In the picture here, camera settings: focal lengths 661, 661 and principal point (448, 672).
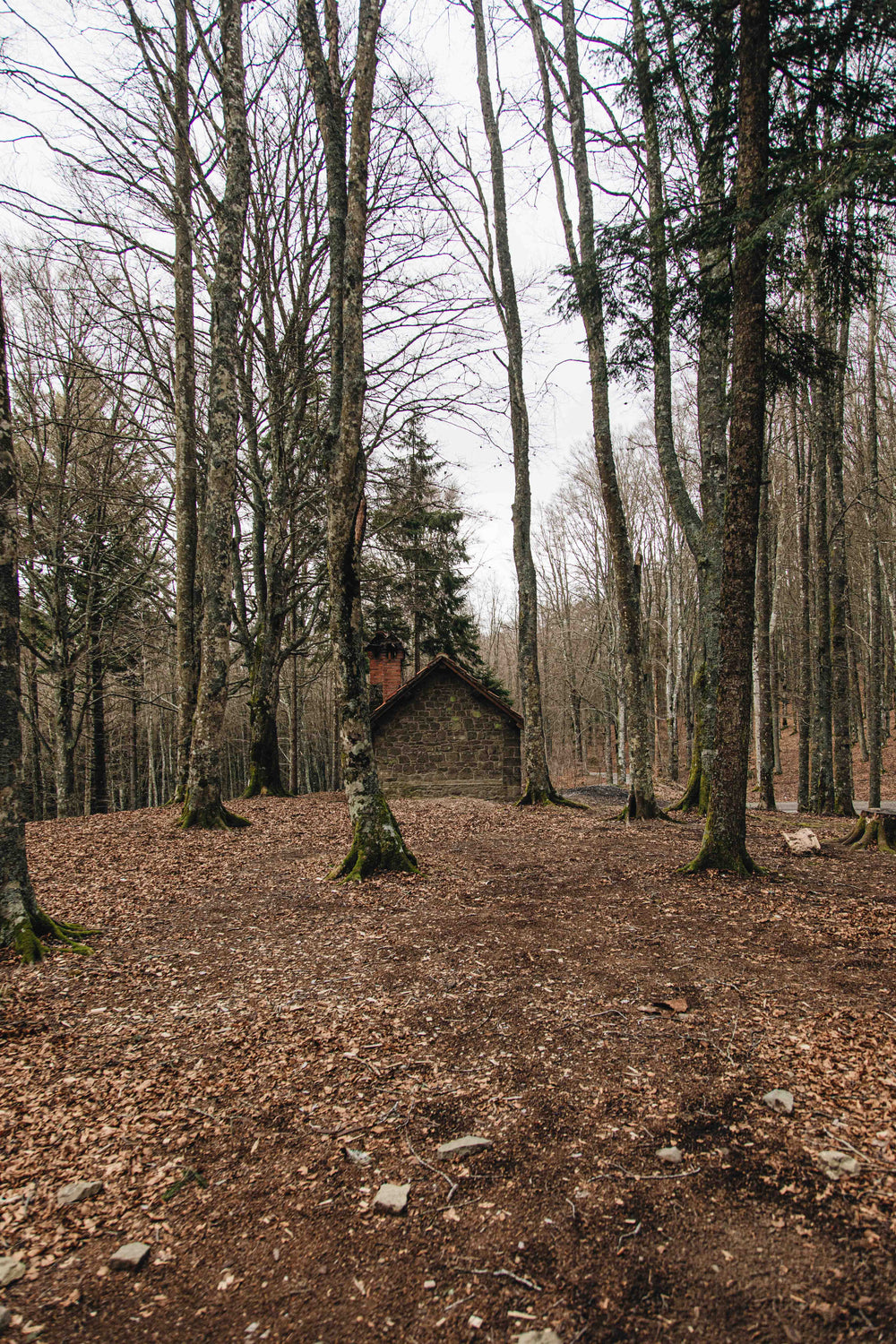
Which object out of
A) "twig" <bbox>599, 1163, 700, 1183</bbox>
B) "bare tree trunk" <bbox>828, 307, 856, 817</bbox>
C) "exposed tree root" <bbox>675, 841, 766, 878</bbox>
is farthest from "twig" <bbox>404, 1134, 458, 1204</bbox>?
"bare tree trunk" <bbox>828, 307, 856, 817</bbox>

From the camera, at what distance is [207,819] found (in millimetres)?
9609

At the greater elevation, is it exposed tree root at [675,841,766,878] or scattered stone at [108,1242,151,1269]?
exposed tree root at [675,841,766,878]

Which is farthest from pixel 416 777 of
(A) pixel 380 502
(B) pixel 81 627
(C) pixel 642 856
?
(C) pixel 642 856

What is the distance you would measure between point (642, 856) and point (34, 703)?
14425 millimetres

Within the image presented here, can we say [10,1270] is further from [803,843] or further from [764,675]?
[764,675]

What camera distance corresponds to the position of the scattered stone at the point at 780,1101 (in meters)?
2.78

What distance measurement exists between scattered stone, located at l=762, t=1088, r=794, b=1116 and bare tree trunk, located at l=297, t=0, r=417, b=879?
4.48m

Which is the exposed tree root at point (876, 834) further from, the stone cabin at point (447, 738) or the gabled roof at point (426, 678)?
the stone cabin at point (447, 738)

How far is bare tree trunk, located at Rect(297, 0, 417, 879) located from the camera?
22.8 feet

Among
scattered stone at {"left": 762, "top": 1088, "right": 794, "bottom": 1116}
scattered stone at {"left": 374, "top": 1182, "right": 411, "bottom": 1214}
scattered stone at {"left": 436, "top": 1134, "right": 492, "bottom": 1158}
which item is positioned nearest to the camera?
scattered stone at {"left": 374, "top": 1182, "right": 411, "bottom": 1214}

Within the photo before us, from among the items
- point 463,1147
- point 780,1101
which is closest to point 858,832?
point 780,1101

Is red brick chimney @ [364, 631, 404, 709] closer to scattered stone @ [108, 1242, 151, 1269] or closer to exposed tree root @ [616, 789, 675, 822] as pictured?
exposed tree root @ [616, 789, 675, 822]

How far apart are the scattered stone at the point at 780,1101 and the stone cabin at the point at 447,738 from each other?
15189mm

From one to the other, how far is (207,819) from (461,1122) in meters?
7.66
